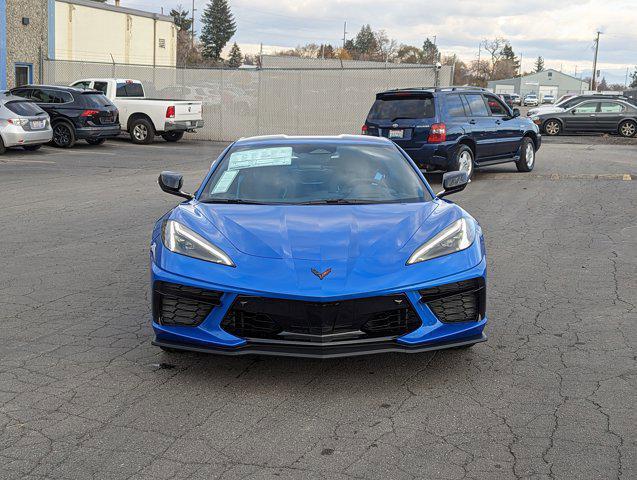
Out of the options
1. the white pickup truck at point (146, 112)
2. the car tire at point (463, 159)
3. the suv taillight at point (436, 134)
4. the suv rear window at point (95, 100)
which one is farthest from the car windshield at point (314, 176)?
the white pickup truck at point (146, 112)

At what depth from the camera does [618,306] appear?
20.8 feet

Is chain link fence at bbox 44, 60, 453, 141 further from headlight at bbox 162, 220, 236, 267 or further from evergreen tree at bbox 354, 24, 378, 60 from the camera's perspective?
evergreen tree at bbox 354, 24, 378, 60

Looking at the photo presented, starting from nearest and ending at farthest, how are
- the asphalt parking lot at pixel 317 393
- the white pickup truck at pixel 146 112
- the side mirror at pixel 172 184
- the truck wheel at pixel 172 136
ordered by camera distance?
the asphalt parking lot at pixel 317 393
the side mirror at pixel 172 184
the white pickup truck at pixel 146 112
the truck wheel at pixel 172 136

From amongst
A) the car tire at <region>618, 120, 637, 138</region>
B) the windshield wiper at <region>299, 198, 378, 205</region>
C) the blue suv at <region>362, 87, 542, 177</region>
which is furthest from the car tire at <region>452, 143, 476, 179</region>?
the car tire at <region>618, 120, 637, 138</region>

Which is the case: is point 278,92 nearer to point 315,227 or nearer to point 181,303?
point 315,227

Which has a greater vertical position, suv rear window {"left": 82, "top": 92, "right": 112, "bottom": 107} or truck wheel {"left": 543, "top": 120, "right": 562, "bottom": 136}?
suv rear window {"left": 82, "top": 92, "right": 112, "bottom": 107}

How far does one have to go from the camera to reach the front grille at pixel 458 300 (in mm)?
4480

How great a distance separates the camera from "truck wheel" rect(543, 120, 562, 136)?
104ft

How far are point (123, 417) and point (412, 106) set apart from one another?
38.2ft

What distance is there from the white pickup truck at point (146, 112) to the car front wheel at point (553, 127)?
14.8m

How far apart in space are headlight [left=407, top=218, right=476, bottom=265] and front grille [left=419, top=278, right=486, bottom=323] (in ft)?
0.70

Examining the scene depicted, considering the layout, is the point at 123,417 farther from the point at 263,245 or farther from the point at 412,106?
the point at 412,106

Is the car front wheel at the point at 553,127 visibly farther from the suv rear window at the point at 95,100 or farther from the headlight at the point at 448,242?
the headlight at the point at 448,242

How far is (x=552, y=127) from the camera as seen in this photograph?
31.9m
